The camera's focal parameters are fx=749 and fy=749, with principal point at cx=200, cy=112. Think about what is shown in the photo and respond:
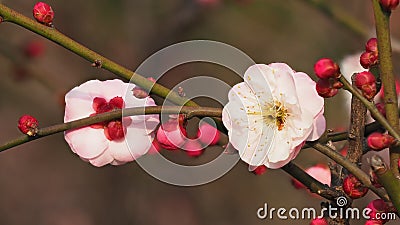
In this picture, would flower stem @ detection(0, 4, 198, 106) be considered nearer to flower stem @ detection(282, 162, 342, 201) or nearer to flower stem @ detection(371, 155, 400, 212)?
flower stem @ detection(282, 162, 342, 201)

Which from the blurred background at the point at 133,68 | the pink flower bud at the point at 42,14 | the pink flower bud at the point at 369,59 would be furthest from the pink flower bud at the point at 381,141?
the blurred background at the point at 133,68

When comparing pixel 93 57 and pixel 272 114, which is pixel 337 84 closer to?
pixel 272 114

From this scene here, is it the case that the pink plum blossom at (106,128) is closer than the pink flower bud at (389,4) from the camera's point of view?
No

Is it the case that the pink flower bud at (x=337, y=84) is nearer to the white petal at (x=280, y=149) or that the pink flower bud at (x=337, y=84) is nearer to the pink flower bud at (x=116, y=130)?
the white petal at (x=280, y=149)

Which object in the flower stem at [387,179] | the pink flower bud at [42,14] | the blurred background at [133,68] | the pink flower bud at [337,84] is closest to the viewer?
the flower stem at [387,179]

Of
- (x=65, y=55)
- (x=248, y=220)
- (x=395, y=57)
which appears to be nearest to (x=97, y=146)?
(x=395, y=57)

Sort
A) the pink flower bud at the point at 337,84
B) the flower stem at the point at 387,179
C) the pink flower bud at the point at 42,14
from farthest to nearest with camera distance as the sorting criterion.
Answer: the pink flower bud at the point at 42,14
the pink flower bud at the point at 337,84
the flower stem at the point at 387,179

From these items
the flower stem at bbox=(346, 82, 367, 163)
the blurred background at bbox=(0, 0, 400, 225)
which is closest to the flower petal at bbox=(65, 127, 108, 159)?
the flower stem at bbox=(346, 82, 367, 163)

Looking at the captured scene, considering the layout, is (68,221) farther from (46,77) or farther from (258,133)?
(258,133)
